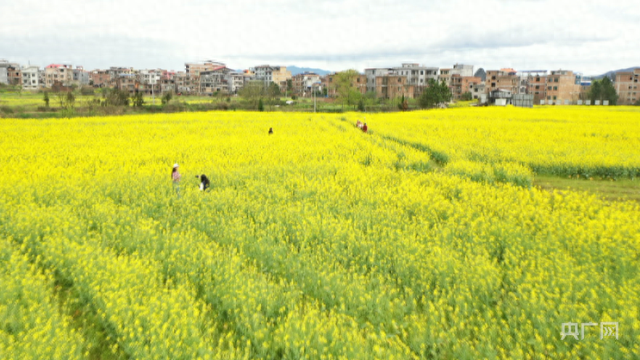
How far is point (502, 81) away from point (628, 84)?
125 ft

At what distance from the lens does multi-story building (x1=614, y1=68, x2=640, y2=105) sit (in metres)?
114

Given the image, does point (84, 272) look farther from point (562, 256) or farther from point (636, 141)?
point (636, 141)

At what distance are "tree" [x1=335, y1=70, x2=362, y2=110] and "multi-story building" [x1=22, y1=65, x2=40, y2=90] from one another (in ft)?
383

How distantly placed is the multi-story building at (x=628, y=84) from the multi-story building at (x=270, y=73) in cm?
11155

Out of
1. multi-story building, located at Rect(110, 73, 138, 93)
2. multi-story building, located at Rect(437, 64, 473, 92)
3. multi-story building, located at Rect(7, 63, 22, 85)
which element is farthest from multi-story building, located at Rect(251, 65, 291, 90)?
multi-story building, located at Rect(7, 63, 22, 85)

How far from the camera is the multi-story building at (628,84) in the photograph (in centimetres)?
11438

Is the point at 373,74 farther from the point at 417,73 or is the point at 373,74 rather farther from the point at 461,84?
the point at 461,84

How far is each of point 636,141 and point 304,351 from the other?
1022 inches

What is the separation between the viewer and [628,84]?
383 ft

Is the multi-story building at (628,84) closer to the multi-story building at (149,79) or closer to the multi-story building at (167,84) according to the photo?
the multi-story building at (167,84)

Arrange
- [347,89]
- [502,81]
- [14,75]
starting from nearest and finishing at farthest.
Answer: [347,89], [502,81], [14,75]

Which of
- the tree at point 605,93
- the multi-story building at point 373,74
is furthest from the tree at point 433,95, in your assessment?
the multi-story building at point 373,74

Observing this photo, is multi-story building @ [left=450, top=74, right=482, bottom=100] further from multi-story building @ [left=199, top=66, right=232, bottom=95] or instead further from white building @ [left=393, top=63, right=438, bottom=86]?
multi-story building @ [left=199, top=66, right=232, bottom=95]

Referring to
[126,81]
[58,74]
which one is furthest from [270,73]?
[58,74]
